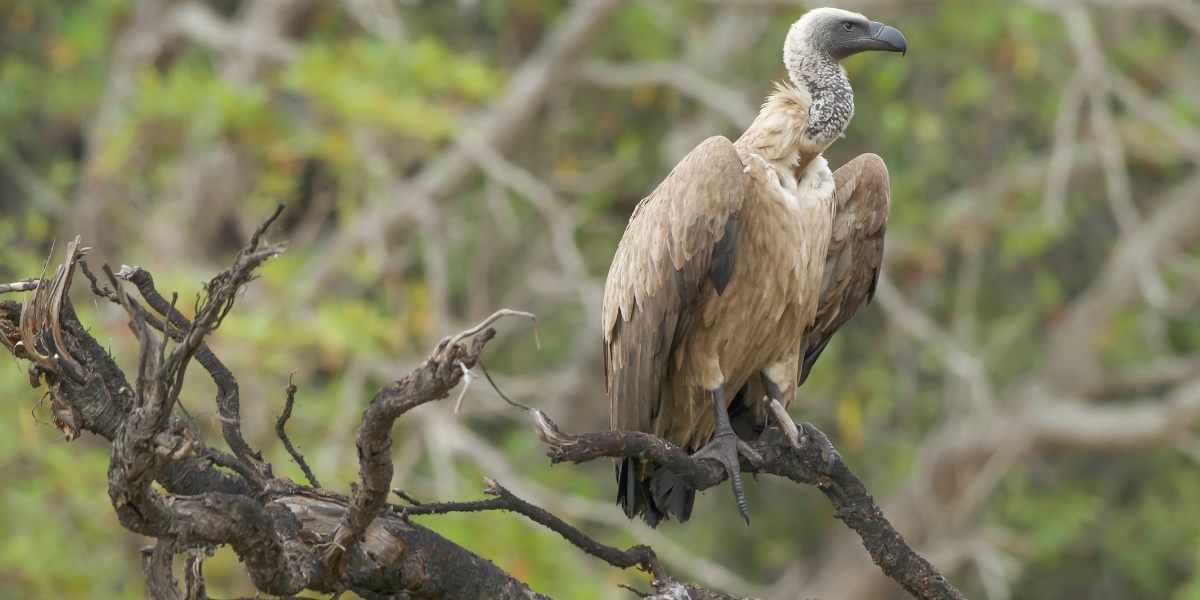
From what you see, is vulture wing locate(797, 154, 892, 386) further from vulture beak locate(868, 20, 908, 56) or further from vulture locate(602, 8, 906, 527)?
vulture beak locate(868, 20, 908, 56)

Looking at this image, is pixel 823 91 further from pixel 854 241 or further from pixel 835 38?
pixel 854 241

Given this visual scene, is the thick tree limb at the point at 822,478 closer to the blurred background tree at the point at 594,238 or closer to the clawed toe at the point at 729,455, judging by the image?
the clawed toe at the point at 729,455

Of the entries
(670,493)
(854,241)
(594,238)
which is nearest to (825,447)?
(670,493)

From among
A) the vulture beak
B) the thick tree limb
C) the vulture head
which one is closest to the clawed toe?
the thick tree limb

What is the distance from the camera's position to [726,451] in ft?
10.4

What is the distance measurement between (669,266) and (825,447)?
75cm

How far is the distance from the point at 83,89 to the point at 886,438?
7.85 meters

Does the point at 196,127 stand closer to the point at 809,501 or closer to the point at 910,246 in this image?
the point at 910,246

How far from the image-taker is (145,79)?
6859 millimetres

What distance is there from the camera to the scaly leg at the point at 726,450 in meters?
3.07

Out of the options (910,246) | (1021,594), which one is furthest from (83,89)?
(1021,594)

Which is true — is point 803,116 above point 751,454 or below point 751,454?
above

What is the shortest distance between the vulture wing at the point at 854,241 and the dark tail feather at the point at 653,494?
2.28ft

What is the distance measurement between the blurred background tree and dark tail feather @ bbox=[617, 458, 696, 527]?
309 cm
